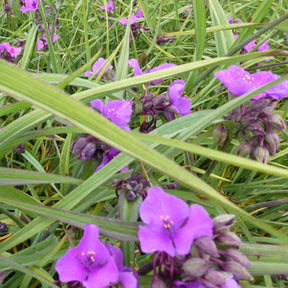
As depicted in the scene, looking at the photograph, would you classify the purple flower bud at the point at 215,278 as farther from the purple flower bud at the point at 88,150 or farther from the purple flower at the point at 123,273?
the purple flower bud at the point at 88,150

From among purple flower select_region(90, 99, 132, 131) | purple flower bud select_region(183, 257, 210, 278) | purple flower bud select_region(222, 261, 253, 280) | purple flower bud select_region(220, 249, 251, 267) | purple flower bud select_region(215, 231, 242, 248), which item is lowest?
purple flower bud select_region(222, 261, 253, 280)

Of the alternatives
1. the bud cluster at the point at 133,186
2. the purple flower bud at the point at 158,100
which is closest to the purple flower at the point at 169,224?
the bud cluster at the point at 133,186

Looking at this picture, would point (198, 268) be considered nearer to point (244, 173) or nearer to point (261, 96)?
point (261, 96)

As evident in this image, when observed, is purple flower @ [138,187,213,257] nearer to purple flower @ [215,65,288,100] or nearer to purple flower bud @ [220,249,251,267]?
purple flower bud @ [220,249,251,267]

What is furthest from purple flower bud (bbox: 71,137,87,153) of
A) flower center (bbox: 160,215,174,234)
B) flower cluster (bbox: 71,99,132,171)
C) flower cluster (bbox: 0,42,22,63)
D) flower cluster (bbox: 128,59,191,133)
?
flower cluster (bbox: 0,42,22,63)

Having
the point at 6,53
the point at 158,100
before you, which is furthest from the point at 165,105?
the point at 6,53

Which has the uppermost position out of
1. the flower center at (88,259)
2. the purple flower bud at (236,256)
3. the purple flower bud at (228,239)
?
the purple flower bud at (228,239)
